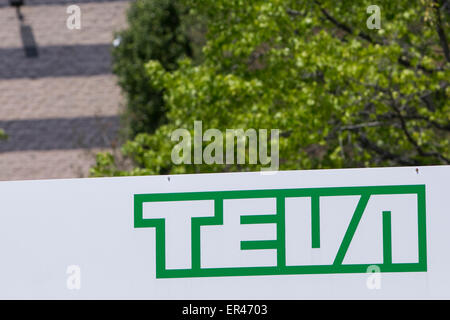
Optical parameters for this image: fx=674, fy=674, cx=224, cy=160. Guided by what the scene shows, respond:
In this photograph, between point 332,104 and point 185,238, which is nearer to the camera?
point 185,238

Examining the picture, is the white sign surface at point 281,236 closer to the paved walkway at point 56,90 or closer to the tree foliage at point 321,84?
the tree foliage at point 321,84

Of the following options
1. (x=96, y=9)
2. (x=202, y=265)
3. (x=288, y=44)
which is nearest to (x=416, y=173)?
(x=202, y=265)

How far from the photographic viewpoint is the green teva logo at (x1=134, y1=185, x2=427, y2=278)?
3.93 meters

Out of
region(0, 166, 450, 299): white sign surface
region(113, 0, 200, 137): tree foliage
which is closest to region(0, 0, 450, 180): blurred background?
region(0, 166, 450, 299): white sign surface

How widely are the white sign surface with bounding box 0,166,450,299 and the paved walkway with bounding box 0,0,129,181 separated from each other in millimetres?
8553

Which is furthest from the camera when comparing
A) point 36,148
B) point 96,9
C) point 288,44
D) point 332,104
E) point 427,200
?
point 96,9

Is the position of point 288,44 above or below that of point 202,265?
above

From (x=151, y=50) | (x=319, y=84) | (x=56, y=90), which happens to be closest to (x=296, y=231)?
(x=319, y=84)

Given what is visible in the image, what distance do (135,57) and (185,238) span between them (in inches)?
342

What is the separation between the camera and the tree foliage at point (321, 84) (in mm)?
7094

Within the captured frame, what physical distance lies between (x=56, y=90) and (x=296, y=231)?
11.7 m

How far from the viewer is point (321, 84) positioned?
25.1 ft

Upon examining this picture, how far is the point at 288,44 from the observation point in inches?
306
